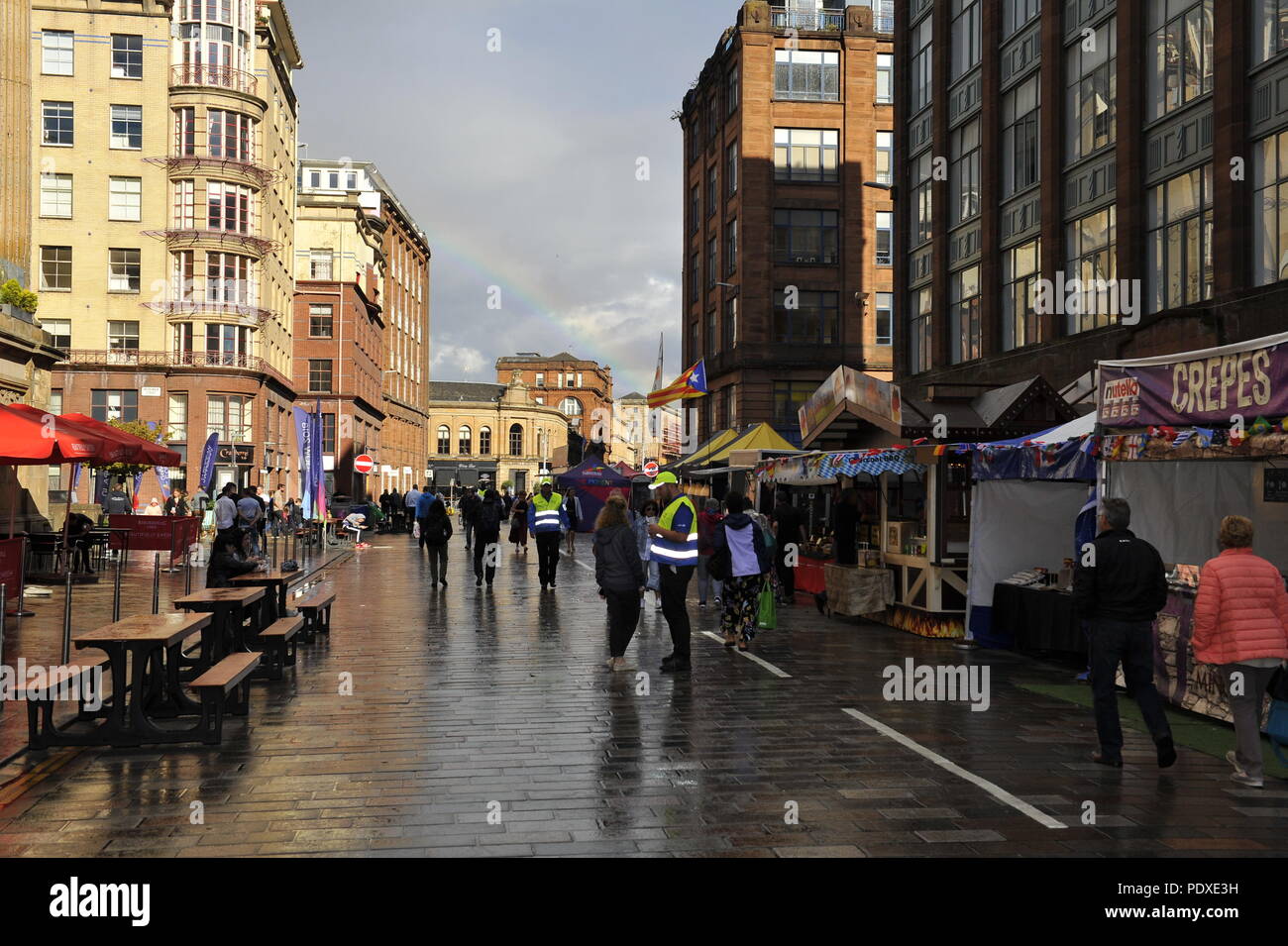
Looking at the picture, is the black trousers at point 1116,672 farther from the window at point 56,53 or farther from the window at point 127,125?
the window at point 56,53

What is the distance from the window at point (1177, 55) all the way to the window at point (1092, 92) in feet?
3.52

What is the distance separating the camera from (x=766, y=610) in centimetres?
1455

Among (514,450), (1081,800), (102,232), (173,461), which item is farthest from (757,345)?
(514,450)

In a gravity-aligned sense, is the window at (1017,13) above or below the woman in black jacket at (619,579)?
above

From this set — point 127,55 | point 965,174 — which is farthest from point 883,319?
point 127,55

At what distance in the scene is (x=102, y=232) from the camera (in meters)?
49.2

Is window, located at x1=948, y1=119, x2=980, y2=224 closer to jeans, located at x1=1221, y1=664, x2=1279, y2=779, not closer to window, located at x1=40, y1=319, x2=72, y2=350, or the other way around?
jeans, located at x1=1221, y1=664, x2=1279, y2=779

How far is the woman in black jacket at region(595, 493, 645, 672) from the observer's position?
11305mm

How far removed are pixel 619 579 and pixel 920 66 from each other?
29.2 metres

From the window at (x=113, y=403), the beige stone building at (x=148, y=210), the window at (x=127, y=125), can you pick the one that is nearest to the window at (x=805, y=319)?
the beige stone building at (x=148, y=210)

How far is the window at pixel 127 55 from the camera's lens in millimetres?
48906

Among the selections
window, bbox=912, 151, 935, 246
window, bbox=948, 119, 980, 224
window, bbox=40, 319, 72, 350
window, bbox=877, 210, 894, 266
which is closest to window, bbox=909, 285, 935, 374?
window, bbox=912, 151, 935, 246

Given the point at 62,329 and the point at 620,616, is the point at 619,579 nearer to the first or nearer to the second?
the point at 620,616

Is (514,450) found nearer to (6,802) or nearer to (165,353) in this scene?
(165,353)
